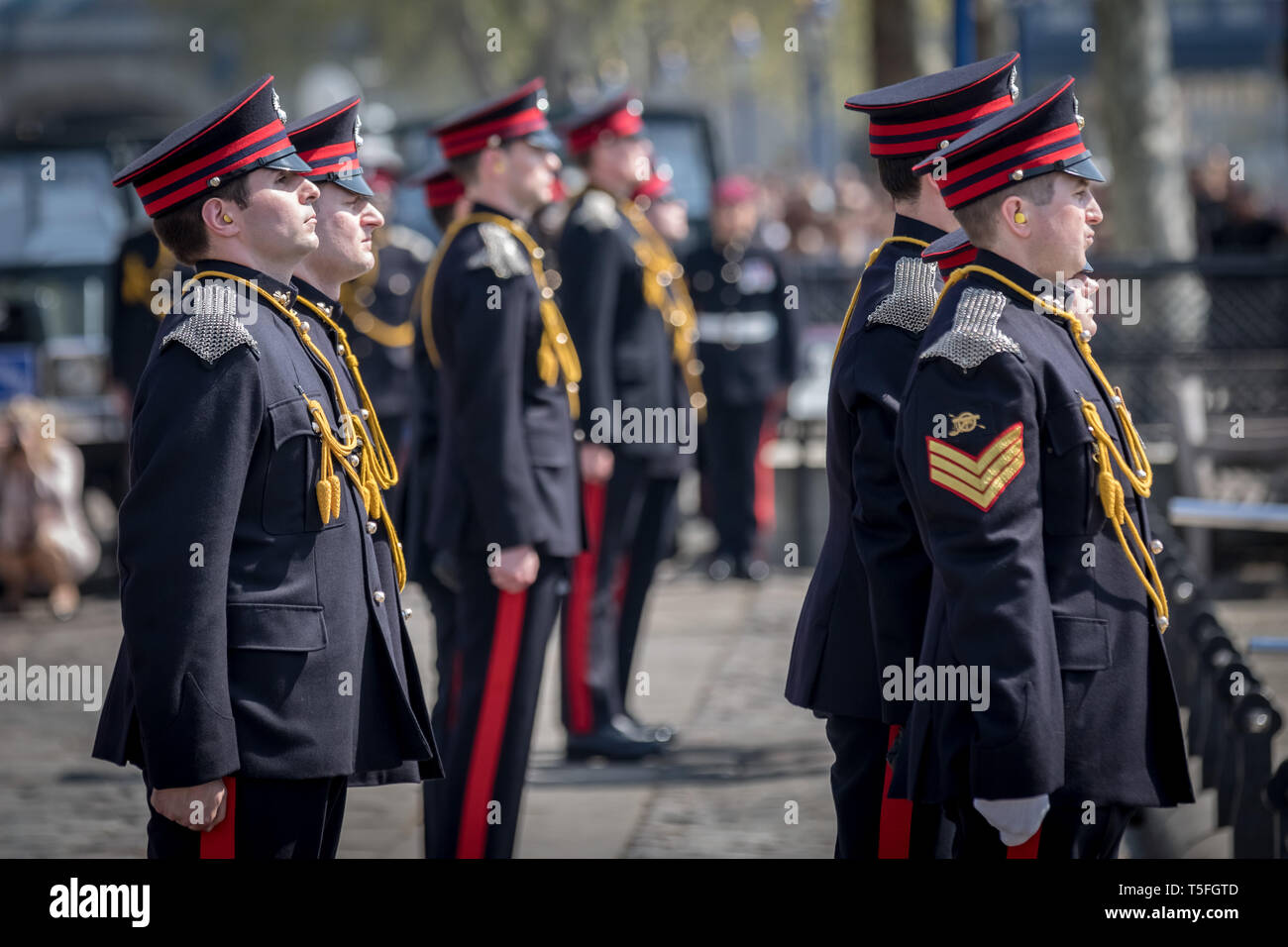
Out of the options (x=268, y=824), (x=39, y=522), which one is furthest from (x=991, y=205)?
(x=39, y=522)

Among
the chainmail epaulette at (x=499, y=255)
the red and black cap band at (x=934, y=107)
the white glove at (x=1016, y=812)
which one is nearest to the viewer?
the white glove at (x=1016, y=812)

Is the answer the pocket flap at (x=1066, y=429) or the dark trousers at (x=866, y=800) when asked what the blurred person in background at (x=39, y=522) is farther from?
the pocket flap at (x=1066, y=429)

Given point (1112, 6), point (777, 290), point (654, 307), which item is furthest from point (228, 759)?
point (1112, 6)

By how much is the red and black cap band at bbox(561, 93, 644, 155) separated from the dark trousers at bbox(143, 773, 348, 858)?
393 cm

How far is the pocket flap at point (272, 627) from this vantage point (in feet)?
11.3

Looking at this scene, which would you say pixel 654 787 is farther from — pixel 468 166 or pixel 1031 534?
pixel 1031 534

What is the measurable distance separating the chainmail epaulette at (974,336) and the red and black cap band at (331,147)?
121 centimetres

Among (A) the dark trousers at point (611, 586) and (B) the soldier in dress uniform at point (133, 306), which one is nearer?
(A) the dark trousers at point (611, 586)

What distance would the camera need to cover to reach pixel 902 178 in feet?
13.5

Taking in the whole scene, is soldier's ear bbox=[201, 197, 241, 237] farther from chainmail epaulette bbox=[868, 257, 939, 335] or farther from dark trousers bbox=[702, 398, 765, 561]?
dark trousers bbox=[702, 398, 765, 561]

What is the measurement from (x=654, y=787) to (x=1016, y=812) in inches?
134

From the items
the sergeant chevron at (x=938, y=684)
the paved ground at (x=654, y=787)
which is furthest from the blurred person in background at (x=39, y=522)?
the sergeant chevron at (x=938, y=684)
